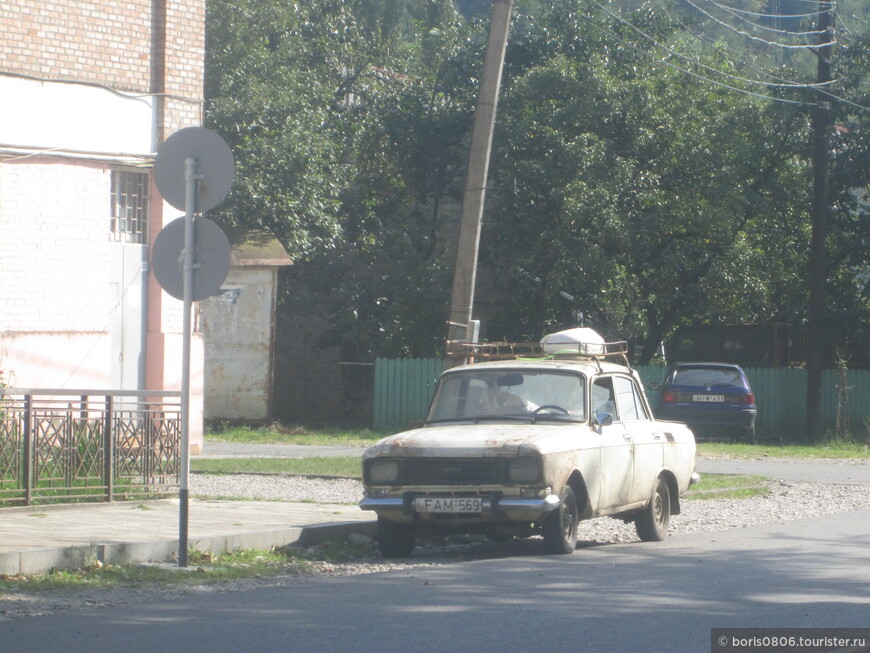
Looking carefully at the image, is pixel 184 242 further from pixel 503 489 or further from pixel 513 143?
pixel 513 143

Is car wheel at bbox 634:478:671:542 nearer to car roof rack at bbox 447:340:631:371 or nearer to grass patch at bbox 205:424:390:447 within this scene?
car roof rack at bbox 447:340:631:371

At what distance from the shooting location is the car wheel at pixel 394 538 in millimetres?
9688

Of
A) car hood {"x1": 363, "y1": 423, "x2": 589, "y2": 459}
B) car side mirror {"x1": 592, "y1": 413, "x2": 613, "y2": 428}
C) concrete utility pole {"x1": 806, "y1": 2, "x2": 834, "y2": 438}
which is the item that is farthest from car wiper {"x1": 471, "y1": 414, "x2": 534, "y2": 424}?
concrete utility pole {"x1": 806, "y1": 2, "x2": 834, "y2": 438}

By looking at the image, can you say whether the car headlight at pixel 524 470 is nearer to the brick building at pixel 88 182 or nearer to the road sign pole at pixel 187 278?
the road sign pole at pixel 187 278

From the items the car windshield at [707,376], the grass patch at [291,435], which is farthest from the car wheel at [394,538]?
the car windshield at [707,376]

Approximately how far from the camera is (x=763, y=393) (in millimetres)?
26750

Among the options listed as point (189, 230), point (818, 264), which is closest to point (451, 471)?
point (189, 230)

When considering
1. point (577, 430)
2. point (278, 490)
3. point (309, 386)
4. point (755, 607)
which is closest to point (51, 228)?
point (278, 490)

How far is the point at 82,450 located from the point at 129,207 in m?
6.71

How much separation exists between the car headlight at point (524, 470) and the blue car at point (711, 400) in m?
14.0

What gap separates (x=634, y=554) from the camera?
9.79 m

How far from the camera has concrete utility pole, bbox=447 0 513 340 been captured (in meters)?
14.0

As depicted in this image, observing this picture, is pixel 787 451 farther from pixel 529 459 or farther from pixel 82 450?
pixel 82 450

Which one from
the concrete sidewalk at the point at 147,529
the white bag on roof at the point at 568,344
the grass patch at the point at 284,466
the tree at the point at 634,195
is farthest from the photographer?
the tree at the point at 634,195
